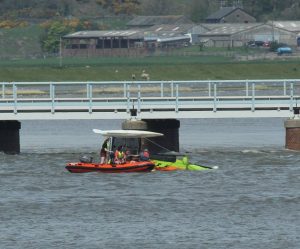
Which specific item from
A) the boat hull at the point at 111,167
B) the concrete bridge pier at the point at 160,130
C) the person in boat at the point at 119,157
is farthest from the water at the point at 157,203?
the concrete bridge pier at the point at 160,130

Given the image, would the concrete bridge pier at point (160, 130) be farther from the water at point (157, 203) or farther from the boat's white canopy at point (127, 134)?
the boat's white canopy at point (127, 134)

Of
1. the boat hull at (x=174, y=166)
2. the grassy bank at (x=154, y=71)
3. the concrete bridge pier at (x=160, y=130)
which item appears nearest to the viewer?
the boat hull at (x=174, y=166)

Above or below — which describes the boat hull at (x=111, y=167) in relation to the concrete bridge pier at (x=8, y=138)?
below

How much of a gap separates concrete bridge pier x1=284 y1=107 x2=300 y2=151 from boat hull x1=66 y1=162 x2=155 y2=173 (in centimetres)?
1180

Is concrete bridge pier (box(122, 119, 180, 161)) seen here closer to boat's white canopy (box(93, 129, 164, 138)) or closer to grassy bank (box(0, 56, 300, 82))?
boat's white canopy (box(93, 129, 164, 138))

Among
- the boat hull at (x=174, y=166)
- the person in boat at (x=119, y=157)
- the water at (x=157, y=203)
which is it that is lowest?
the water at (x=157, y=203)

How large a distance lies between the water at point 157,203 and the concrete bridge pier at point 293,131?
988 millimetres

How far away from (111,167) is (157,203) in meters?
10.3

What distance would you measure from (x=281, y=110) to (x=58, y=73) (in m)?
97.7

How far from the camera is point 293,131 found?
87688mm

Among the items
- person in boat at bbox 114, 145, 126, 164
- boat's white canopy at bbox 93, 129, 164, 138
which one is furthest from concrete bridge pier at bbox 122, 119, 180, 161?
person in boat at bbox 114, 145, 126, 164

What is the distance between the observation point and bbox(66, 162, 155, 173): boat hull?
253 ft

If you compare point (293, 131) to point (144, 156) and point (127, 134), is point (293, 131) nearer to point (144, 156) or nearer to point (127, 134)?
point (127, 134)

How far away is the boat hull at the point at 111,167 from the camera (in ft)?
253
